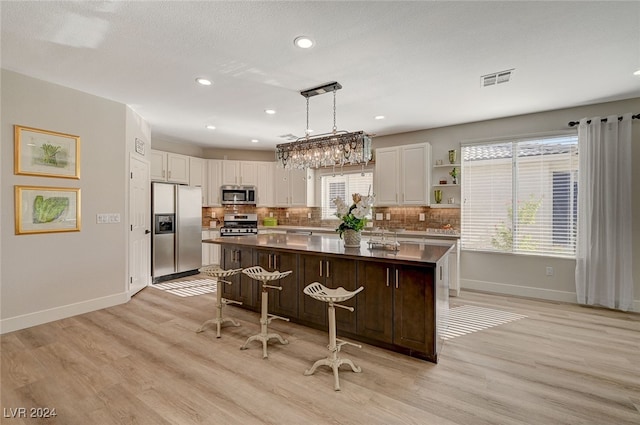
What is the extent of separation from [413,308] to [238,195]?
202 inches

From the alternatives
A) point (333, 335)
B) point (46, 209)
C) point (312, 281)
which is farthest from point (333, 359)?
point (46, 209)

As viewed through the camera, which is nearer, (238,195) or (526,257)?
(526,257)

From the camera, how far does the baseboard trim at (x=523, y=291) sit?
4184 millimetres

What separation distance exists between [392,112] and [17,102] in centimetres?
450

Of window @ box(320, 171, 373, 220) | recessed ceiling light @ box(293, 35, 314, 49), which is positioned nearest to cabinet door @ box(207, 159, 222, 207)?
window @ box(320, 171, 373, 220)

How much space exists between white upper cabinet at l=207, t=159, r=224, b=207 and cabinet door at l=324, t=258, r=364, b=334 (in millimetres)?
4390

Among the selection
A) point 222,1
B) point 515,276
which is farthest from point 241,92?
point 515,276

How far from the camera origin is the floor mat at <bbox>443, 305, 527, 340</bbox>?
3225 mm

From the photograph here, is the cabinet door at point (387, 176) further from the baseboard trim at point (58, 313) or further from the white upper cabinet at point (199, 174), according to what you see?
the baseboard trim at point (58, 313)

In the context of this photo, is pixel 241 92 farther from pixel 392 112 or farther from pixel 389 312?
pixel 389 312

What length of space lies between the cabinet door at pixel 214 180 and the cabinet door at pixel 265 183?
34.2 inches

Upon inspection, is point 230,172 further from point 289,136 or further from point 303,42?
point 303,42

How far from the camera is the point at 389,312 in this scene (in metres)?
2.73

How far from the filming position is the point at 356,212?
3.15m
